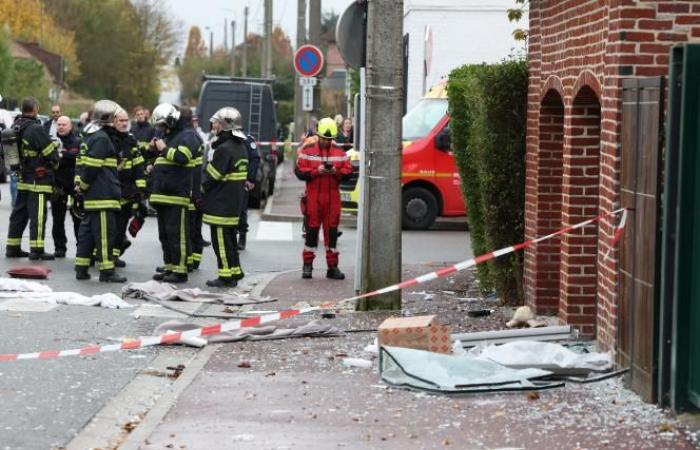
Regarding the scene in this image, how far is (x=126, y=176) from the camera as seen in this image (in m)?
16.5

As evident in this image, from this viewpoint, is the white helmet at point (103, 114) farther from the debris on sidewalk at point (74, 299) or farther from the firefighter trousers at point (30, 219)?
the debris on sidewalk at point (74, 299)

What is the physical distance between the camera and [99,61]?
112312mm

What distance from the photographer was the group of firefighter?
49.5 ft

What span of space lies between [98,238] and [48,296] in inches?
64.1

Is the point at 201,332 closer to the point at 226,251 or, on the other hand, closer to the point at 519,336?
the point at 519,336

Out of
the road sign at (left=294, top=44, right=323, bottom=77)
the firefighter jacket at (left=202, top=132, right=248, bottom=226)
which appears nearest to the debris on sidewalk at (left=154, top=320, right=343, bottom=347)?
the firefighter jacket at (left=202, top=132, right=248, bottom=226)

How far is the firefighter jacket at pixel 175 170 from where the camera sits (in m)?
15.1

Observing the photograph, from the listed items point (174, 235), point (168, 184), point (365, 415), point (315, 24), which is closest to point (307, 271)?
point (174, 235)

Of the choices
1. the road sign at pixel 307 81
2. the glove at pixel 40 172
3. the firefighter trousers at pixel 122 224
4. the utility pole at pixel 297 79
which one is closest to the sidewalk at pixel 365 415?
the firefighter trousers at pixel 122 224

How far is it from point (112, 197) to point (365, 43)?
364 centimetres

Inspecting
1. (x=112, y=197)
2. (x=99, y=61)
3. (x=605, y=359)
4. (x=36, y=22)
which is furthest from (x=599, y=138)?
(x=99, y=61)

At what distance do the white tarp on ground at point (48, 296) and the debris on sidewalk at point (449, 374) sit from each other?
4446mm

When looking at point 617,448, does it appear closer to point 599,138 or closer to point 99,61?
point 599,138

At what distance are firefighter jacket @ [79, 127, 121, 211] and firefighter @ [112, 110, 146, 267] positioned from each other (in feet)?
1.63
